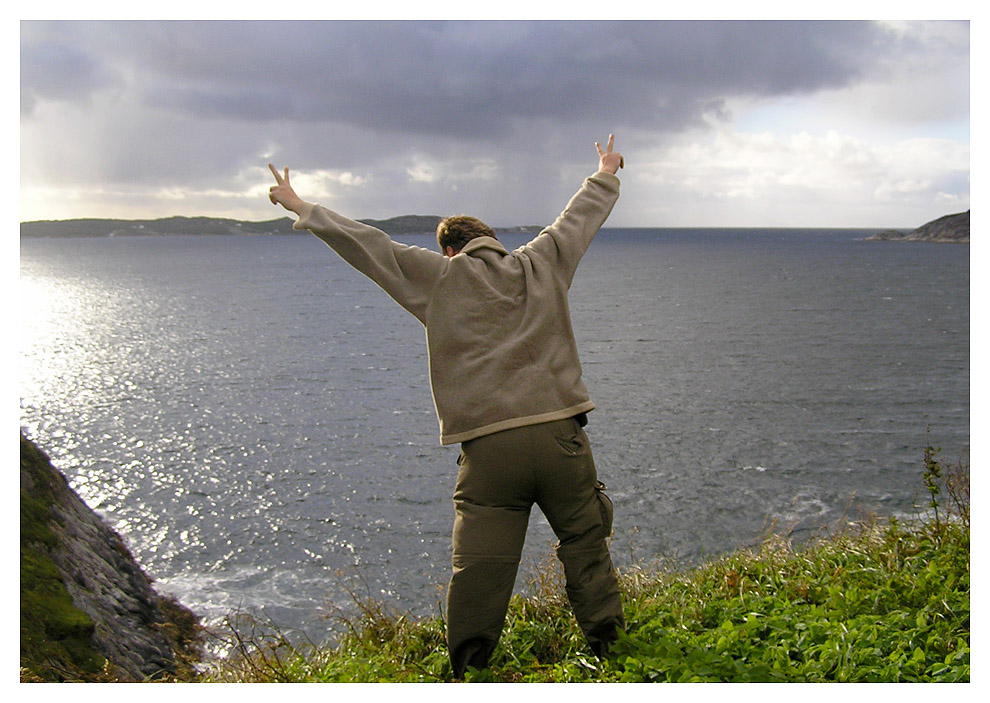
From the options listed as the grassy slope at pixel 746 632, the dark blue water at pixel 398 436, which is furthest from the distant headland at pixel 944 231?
the grassy slope at pixel 746 632

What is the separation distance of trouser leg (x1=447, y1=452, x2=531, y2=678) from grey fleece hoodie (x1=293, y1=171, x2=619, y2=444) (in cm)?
35

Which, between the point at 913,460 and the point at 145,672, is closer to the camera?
the point at 145,672

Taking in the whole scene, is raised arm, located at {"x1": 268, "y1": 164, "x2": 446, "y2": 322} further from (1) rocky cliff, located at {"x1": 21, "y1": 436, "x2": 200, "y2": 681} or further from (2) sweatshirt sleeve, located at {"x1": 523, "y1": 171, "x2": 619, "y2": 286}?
(1) rocky cliff, located at {"x1": 21, "y1": 436, "x2": 200, "y2": 681}

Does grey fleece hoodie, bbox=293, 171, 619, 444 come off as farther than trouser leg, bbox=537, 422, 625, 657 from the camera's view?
No

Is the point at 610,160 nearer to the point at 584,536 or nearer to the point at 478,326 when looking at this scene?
the point at 478,326

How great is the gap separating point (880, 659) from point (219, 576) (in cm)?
1015

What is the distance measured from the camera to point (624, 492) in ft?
48.0

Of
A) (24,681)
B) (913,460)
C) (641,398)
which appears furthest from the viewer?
(641,398)

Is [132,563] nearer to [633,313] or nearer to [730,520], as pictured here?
[730,520]

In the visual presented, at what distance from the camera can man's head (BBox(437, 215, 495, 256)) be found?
4426 mm

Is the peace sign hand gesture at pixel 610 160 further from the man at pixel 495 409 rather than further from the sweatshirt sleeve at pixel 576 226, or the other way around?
the man at pixel 495 409

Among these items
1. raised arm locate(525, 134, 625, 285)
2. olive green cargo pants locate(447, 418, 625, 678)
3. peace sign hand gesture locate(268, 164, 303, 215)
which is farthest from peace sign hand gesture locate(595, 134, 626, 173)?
peace sign hand gesture locate(268, 164, 303, 215)

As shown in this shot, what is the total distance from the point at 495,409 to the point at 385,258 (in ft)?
3.30

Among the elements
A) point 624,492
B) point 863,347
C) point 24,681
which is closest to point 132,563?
point 24,681
